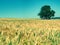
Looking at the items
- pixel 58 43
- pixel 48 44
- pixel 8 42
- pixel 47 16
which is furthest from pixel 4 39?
pixel 47 16

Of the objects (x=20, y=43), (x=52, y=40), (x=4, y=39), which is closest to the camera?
(x=20, y=43)

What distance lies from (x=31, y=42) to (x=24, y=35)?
0.77 m

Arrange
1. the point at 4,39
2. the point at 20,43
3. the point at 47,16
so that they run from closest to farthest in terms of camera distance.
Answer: the point at 20,43 → the point at 4,39 → the point at 47,16

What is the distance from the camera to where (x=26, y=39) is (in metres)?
5.27

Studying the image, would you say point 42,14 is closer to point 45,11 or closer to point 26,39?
point 45,11

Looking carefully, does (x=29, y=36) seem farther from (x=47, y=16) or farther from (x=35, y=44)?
(x=47, y=16)

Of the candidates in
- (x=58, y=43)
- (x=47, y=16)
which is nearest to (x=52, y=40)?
(x=58, y=43)

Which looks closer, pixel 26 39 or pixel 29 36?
pixel 26 39

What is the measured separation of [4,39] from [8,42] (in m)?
0.37

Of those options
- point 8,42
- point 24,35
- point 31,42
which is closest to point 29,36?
point 24,35

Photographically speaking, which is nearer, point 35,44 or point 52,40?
point 35,44

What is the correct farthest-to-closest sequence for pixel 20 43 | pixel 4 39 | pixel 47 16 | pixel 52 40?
pixel 47 16 → pixel 52 40 → pixel 4 39 → pixel 20 43

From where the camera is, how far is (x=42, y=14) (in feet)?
270

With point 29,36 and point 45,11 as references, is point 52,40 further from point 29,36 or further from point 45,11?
point 45,11
